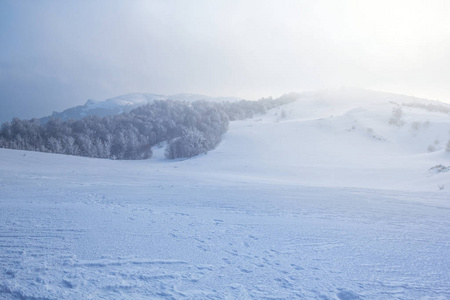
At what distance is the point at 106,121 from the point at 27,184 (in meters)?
28.3

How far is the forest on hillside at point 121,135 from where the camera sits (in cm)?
2550

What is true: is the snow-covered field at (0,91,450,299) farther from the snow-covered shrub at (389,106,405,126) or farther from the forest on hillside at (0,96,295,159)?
the snow-covered shrub at (389,106,405,126)

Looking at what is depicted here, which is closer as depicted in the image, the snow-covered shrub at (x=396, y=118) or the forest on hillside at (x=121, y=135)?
the forest on hillside at (x=121, y=135)

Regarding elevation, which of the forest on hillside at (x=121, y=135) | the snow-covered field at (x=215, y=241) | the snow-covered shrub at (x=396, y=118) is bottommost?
the snow-covered field at (x=215, y=241)

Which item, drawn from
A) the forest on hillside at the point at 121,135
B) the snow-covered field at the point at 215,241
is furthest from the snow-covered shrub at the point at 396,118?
the snow-covered field at the point at 215,241

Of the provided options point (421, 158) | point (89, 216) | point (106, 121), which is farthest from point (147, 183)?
point (106, 121)

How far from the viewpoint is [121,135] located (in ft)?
94.4

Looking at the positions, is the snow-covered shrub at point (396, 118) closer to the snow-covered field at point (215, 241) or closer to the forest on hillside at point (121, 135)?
the forest on hillside at point (121, 135)

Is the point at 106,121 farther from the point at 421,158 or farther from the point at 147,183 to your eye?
the point at 421,158

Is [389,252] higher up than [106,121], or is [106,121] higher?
[106,121]

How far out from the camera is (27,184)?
8812 mm

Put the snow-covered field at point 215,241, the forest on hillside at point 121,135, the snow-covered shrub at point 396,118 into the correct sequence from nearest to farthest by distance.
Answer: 1. the snow-covered field at point 215,241
2. the forest on hillside at point 121,135
3. the snow-covered shrub at point 396,118

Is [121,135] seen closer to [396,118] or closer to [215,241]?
[215,241]

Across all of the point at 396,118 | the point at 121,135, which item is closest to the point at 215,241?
the point at 121,135
